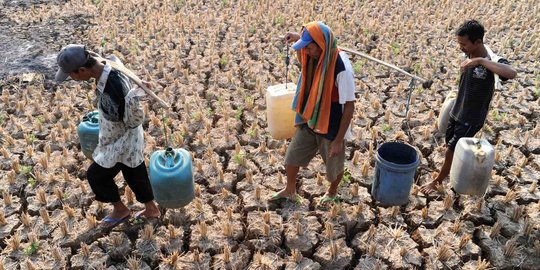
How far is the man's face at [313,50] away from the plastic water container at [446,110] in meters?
2.05

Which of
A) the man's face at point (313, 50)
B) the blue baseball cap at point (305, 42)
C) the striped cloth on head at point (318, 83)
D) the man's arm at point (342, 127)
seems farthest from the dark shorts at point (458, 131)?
the blue baseball cap at point (305, 42)

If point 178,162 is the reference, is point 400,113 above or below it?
below

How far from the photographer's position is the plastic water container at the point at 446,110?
15.6ft

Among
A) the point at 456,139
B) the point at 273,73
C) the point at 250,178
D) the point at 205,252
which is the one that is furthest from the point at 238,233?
the point at 273,73

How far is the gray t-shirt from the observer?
3680 millimetres

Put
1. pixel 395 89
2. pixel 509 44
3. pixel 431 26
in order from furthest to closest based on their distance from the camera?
pixel 431 26
pixel 509 44
pixel 395 89

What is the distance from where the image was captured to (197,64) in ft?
21.1

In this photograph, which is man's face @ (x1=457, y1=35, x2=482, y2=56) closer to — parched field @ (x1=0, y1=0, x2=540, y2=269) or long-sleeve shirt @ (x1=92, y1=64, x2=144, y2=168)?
parched field @ (x1=0, y1=0, x2=540, y2=269)

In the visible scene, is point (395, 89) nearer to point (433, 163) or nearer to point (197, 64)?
point (433, 163)

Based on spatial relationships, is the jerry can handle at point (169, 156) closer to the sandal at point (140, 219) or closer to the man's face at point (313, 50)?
the sandal at point (140, 219)

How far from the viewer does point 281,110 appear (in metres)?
4.30

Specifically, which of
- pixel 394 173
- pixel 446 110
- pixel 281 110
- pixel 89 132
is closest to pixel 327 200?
pixel 394 173

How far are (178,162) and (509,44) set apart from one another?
571 cm

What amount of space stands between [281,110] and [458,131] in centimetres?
152
